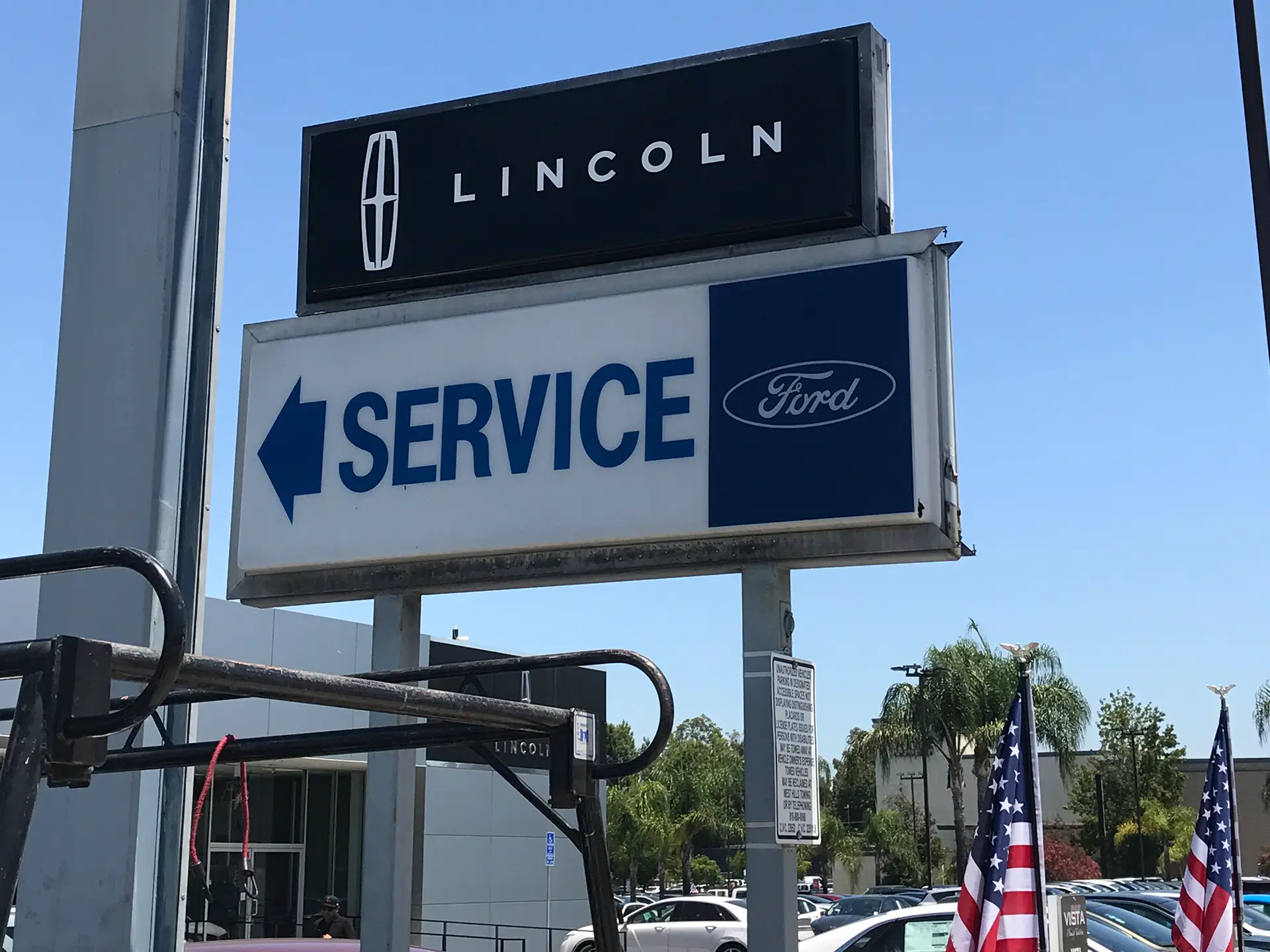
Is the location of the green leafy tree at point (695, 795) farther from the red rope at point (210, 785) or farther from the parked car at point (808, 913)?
the red rope at point (210, 785)

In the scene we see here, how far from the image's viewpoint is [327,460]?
9.06 meters

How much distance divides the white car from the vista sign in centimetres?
1634

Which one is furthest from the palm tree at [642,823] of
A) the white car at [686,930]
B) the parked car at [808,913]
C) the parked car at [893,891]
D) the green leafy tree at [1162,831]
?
the white car at [686,930]

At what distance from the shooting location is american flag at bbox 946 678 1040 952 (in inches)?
366

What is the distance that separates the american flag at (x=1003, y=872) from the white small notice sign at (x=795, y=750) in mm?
2017

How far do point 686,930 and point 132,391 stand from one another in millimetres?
21486

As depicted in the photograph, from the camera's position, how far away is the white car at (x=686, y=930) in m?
24.2

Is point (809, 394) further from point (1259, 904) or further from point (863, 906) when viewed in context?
point (863, 906)

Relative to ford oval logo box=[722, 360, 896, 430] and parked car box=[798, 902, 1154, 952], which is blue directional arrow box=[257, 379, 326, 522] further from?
parked car box=[798, 902, 1154, 952]

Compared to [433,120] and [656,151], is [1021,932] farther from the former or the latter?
[433,120]

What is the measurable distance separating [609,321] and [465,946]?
21626 mm

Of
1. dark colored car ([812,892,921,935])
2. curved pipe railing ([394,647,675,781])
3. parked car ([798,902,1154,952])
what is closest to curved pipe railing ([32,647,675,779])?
curved pipe railing ([394,647,675,781])

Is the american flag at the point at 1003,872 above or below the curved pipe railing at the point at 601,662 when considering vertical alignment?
below

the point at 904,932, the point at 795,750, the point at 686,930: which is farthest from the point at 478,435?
the point at 686,930
